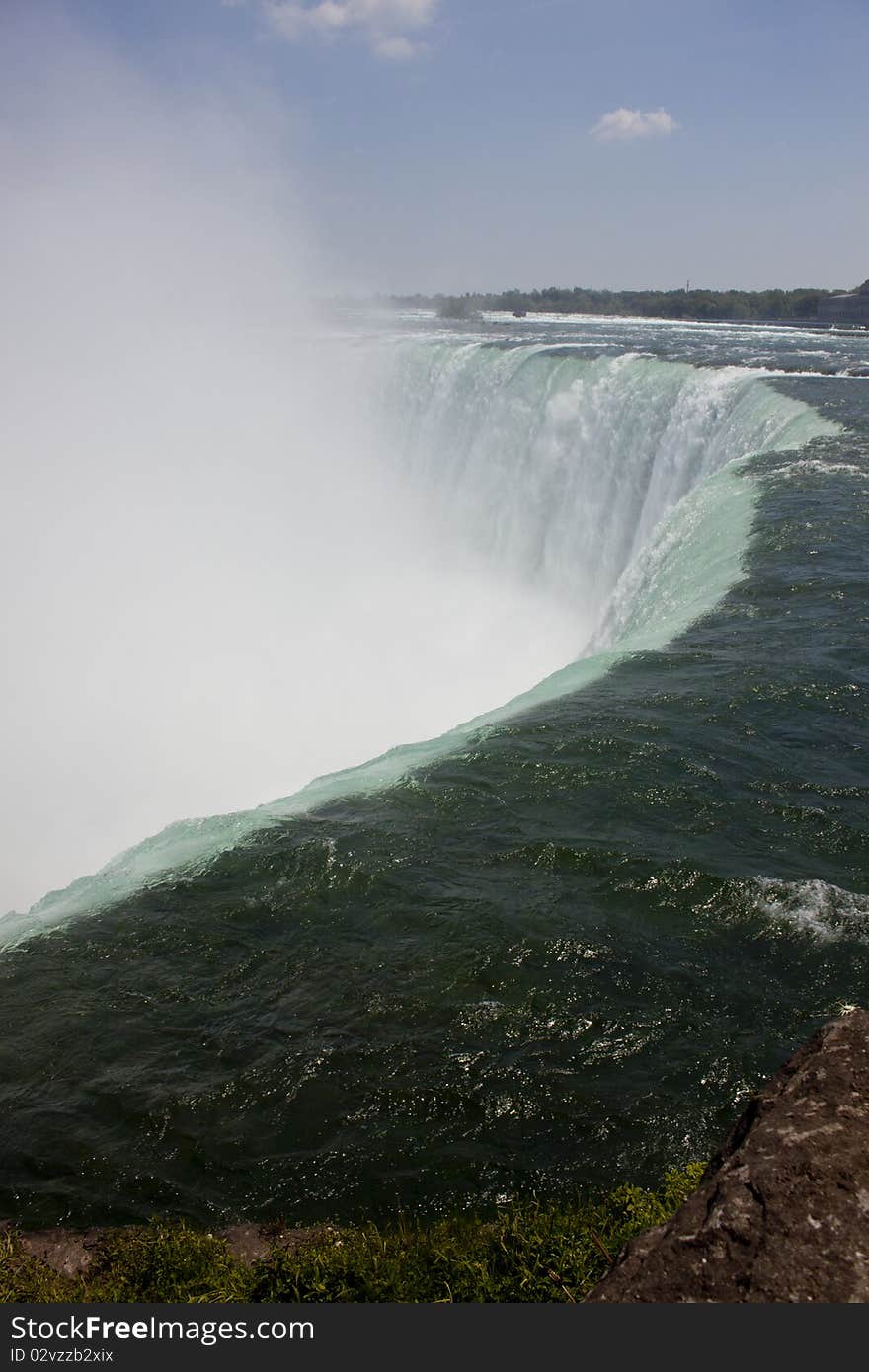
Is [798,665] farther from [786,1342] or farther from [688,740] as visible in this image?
[786,1342]

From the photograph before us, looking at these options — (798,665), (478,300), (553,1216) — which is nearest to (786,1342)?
(553,1216)

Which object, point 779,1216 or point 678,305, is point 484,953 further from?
point 678,305

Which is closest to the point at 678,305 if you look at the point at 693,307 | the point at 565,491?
the point at 693,307

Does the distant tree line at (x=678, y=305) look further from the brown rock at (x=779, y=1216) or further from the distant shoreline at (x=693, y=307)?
the brown rock at (x=779, y=1216)

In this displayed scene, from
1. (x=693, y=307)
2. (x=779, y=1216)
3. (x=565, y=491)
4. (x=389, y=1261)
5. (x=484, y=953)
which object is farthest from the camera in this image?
(x=693, y=307)

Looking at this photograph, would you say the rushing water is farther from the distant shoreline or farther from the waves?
the distant shoreline

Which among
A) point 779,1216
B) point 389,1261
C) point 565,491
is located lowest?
point 389,1261
